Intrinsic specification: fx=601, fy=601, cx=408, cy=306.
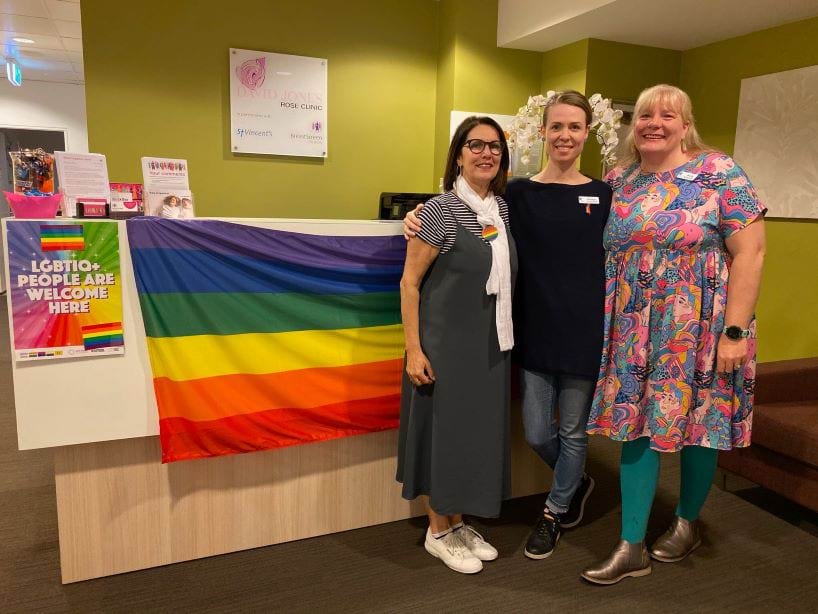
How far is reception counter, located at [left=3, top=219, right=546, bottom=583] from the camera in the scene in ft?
5.94

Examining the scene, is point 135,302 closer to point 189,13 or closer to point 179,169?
point 179,169

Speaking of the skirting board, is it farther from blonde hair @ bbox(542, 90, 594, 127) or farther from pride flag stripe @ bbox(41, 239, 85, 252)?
blonde hair @ bbox(542, 90, 594, 127)

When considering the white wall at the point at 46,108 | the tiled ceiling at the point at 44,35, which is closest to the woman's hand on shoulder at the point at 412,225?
the tiled ceiling at the point at 44,35

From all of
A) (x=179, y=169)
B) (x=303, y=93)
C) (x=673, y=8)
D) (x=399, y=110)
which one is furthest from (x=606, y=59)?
(x=179, y=169)

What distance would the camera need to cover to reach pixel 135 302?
1.84m

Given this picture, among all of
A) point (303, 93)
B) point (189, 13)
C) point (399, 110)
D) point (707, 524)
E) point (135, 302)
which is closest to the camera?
point (135, 302)

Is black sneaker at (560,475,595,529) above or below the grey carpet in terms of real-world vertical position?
above

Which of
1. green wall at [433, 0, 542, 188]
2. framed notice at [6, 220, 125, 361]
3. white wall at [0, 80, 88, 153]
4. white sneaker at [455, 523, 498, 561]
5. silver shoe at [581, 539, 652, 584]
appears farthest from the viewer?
white wall at [0, 80, 88, 153]

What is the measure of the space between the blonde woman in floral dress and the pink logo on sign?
2.88m

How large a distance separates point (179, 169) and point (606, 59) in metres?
3.13

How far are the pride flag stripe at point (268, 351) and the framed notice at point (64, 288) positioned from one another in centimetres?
17

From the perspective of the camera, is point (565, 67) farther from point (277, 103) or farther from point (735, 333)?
point (735, 333)

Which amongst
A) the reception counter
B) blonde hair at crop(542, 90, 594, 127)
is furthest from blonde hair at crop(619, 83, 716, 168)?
the reception counter

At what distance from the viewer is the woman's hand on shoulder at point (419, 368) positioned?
1881 millimetres
